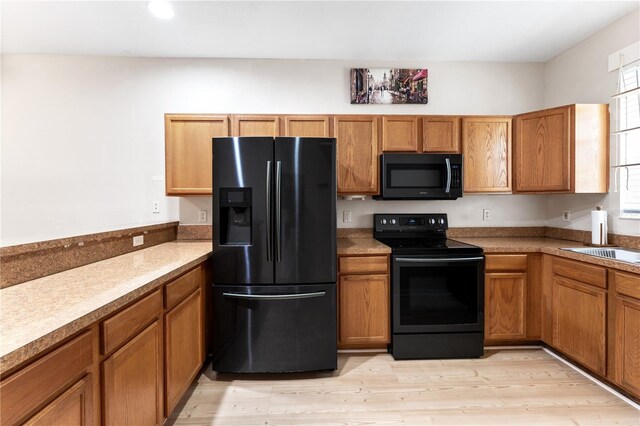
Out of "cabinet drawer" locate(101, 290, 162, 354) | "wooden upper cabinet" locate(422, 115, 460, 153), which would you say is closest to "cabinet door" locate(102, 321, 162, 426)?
"cabinet drawer" locate(101, 290, 162, 354)

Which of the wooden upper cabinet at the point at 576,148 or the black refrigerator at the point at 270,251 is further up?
the wooden upper cabinet at the point at 576,148

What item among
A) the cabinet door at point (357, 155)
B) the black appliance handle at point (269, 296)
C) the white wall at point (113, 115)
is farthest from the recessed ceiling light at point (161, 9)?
the black appliance handle at point (269, 296)

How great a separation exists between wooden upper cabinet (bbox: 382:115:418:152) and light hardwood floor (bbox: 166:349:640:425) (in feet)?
5.93

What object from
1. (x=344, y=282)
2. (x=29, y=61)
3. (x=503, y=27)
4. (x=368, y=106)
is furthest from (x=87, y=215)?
(x=503, y=27)

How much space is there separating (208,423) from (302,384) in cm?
65

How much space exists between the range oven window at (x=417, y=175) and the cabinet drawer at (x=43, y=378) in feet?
7.68

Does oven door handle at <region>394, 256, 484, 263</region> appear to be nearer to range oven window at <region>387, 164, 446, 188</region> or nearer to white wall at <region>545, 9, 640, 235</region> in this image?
range oven window at <region>387, 164, 446, 188</region>

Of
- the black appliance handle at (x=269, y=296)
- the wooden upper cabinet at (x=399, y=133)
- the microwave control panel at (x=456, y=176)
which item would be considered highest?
the wooden upper cabinet at (x=399, y=133)

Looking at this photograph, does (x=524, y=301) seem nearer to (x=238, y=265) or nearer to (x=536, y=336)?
(x=536, y=336)

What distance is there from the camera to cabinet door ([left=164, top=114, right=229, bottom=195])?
2.63 m

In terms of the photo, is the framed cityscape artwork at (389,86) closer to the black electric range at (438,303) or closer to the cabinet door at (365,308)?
the black electric range at (438,303)

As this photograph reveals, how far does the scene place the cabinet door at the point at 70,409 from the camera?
2.93ft

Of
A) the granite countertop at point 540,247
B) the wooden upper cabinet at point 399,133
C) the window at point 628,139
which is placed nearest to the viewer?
the granite countertop at point 540,247

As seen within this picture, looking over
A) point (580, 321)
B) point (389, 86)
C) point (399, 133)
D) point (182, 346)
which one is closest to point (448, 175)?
point (399, 133)
